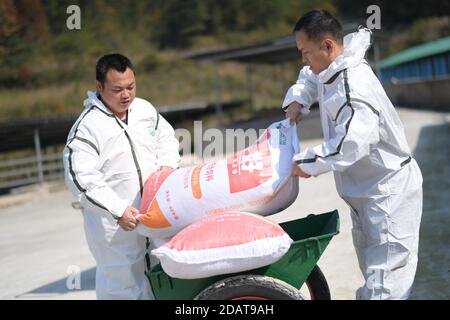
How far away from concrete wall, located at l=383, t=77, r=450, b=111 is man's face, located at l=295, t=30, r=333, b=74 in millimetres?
15346

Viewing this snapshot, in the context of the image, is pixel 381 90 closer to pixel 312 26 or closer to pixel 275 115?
pixel 312 26

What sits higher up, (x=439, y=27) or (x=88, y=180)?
(x=439, y=27)

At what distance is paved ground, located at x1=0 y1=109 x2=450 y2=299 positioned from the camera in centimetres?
418

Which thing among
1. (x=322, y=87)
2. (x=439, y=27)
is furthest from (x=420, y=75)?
(x=322, y=87)

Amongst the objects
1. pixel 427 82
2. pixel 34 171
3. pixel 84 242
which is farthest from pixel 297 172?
pixel 427 82

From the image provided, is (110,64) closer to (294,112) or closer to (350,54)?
(294,112)

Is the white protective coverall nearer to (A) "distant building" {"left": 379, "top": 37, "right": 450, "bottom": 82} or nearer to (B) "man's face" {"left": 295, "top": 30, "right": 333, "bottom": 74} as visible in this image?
(B) "man's face" {"left": 295, "top": 30, "right": 333, "bottom": 74}

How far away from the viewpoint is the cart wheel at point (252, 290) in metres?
2.55

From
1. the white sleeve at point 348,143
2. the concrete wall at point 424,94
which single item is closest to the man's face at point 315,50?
the white sleeve at point 348,143

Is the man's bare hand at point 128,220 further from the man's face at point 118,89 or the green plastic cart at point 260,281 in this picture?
the man's face at point 118,89
